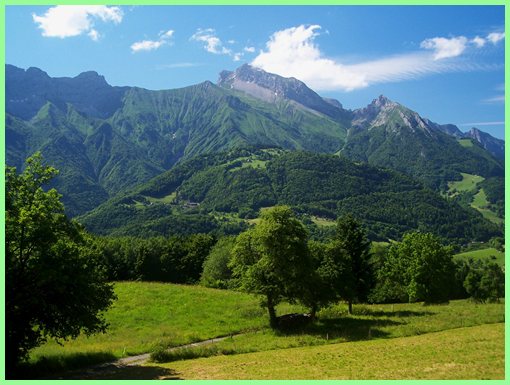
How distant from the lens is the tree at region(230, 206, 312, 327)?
162 feet

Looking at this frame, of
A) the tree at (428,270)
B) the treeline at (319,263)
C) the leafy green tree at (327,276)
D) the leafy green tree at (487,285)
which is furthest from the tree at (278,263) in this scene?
the leafy green tree at (487,285)

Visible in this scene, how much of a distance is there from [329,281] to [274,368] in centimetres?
2386

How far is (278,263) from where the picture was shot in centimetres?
4978

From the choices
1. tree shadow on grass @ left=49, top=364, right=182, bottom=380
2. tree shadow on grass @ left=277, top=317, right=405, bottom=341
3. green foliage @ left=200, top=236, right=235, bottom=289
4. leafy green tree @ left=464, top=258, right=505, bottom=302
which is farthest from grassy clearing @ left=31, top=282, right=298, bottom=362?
leafy green tree @ left=464, top=258, right=505, bottom=302

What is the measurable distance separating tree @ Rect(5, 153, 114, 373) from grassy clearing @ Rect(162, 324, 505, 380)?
29.1 ft

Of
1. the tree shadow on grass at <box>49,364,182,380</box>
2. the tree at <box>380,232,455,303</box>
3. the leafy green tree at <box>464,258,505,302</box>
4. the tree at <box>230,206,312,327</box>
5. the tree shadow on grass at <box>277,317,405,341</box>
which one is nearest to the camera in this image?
the tree shadow on grass at <box>49,364,182,380</box>

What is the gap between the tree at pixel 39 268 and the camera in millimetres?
28688

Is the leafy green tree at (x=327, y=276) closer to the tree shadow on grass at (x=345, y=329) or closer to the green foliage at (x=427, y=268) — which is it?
the tree shadow on grass at (x=345, y=329)

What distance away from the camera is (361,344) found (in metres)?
39.8

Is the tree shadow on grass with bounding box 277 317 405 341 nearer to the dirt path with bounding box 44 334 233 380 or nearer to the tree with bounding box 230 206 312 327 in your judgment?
the tree with bounding box 230 206 312 327

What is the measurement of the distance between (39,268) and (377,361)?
24291 millimetres

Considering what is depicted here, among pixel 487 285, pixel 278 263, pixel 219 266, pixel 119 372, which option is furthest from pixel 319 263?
pixel 487 285

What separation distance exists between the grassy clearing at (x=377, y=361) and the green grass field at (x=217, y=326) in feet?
12.1

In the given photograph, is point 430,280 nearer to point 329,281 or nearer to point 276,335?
point 329,281
